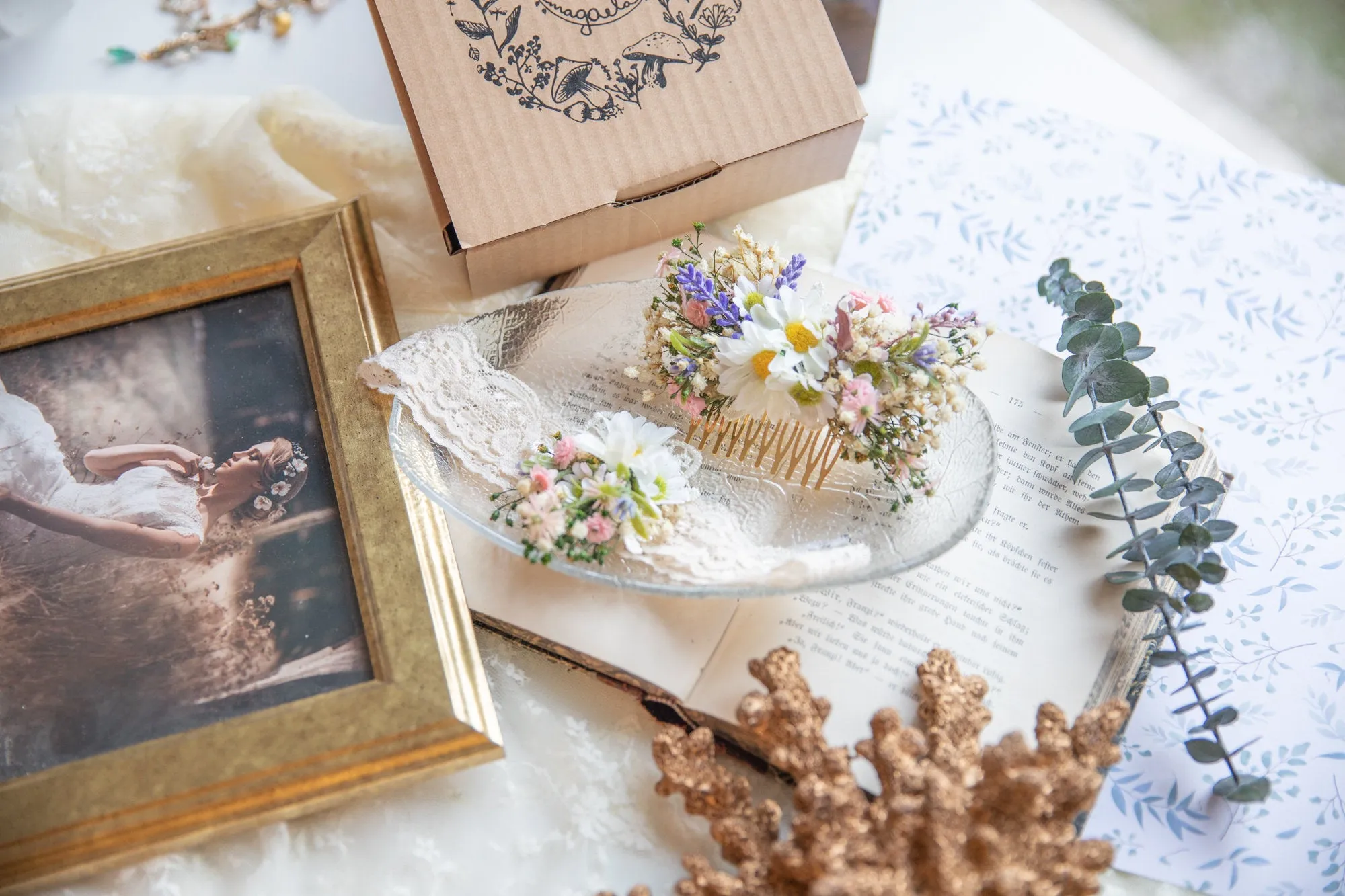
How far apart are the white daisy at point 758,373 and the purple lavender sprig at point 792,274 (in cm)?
6

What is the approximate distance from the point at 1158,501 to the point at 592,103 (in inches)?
31.6

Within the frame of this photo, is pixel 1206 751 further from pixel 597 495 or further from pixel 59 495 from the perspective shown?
pixel 59 495

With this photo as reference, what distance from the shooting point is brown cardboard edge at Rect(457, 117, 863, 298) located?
45.2 inches

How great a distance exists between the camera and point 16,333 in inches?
44.2

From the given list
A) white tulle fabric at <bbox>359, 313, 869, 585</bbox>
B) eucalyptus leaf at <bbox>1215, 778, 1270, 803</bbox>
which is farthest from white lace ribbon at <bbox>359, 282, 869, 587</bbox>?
eucalyptus leaf at <bbox>1215, 778, 1270, 803</bbox>

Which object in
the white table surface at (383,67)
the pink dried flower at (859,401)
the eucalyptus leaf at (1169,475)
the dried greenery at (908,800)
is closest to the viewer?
the dried greenery at (908,800)

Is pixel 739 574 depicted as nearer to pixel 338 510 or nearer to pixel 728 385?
pixel 728 385

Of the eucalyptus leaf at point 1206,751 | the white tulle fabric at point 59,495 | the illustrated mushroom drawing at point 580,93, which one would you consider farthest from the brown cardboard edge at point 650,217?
the eucalyptus leaf at point 1206,751

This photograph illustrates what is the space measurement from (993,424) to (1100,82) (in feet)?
2.19

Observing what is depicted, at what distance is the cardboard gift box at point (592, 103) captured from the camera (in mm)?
1108

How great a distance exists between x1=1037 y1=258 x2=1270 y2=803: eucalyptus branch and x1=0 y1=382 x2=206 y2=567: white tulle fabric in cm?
100

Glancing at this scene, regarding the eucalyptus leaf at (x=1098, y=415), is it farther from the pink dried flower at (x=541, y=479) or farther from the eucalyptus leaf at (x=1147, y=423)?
the pink dried flower at (x=541, y=479)

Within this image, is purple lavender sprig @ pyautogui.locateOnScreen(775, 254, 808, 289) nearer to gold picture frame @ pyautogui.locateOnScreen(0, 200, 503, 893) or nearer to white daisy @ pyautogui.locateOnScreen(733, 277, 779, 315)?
white daisy @ pyautogui.locateOnScreen(733, 277, 779, 315)

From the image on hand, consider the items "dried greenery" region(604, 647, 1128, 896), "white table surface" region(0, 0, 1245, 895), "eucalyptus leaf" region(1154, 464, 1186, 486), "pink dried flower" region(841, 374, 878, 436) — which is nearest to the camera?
→ "dried greenery" region(604, 647, 1128, 896)
